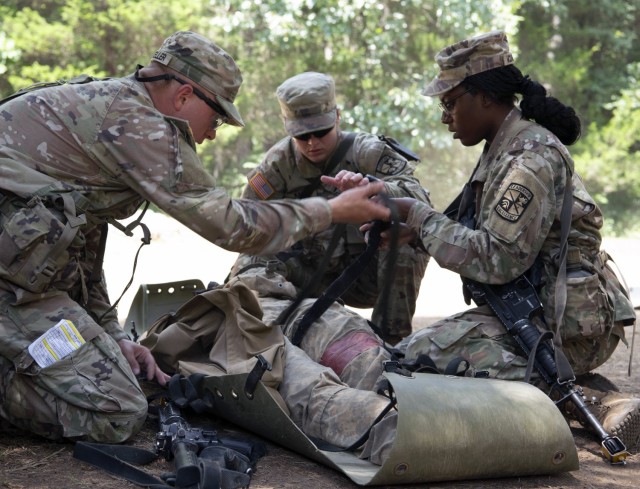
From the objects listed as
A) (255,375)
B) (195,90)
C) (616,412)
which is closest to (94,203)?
(195,90)

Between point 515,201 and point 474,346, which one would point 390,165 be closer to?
point 515,201

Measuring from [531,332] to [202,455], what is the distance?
1.63 m

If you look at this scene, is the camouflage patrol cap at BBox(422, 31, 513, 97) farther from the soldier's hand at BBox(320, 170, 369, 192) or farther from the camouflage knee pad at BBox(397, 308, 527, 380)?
the camouflage knee pad at BBox(397, 308, 527, 380)

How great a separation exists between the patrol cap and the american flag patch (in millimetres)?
454

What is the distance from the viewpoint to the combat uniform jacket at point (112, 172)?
3688 millimetres

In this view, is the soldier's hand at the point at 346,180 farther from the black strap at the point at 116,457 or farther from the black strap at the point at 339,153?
the black strap at the point at 116,457

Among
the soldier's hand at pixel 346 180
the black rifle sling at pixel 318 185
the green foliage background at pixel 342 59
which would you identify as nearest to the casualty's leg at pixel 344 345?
the black rifle sling at pixel 318 185

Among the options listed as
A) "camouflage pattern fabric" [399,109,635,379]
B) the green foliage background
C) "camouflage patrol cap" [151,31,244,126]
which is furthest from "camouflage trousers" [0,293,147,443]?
the green foliage background

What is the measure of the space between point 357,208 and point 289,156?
1.78 meters

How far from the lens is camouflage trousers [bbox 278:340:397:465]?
11.5 feet

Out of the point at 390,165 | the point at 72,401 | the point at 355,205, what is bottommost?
the point at 72,401

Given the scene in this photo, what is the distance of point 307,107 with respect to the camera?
5422 mm

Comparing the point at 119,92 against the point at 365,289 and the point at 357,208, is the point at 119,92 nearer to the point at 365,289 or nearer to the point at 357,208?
the point at 357,208

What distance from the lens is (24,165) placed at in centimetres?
374
